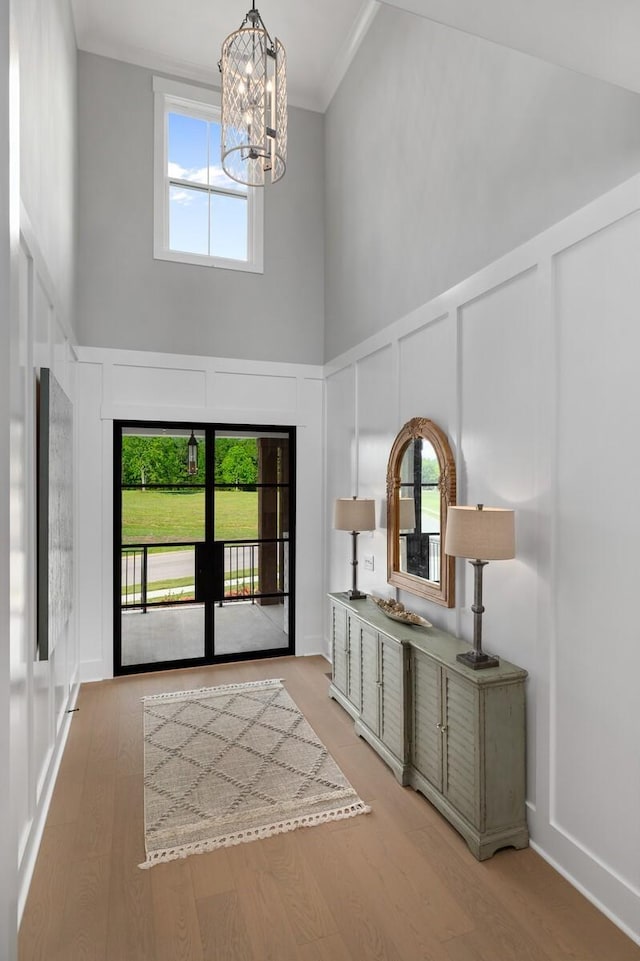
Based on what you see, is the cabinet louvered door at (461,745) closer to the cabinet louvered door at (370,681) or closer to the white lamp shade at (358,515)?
the cabinet louvered door at (370,681)

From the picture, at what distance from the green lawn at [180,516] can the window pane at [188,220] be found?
2.20 metres

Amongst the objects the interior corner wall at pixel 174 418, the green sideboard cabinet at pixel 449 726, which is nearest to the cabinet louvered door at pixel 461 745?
the green sideboard cabinet at pixel 449 726

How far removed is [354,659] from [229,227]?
394 centimetres

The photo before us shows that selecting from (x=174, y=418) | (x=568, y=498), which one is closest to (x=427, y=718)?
(x=568, y=498)

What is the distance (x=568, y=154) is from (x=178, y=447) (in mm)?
3467

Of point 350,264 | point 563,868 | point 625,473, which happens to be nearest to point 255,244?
point 350,264

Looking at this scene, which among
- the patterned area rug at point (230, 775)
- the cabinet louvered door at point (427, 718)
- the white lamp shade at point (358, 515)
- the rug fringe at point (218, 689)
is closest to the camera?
the patterned area rug at point (230, 775)

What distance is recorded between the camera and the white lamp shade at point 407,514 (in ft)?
11.1

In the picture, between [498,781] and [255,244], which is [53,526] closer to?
[498,781]

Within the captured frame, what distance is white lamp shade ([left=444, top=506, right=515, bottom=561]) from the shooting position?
2.26 metres

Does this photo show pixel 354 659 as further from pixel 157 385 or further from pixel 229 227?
pixel 229 227

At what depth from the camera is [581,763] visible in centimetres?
211

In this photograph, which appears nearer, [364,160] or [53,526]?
[53,526]

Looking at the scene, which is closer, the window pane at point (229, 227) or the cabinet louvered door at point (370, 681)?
the cabinet louvered door at point (370, 681)
